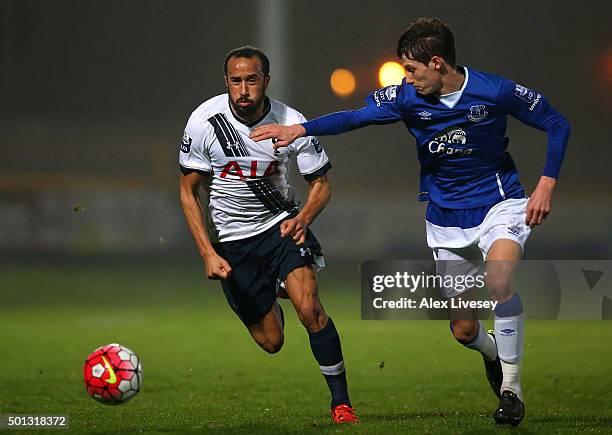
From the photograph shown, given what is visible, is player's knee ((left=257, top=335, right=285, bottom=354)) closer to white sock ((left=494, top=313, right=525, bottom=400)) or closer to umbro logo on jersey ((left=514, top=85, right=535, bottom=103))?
white sock ((left=494, top=313, right=525, bottom=400))

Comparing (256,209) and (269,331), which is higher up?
(256,209)

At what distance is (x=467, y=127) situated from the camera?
20.8ft

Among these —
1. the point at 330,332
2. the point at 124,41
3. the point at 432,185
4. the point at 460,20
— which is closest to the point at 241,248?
the point at 330,332

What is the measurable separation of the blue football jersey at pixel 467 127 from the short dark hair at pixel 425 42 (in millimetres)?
240

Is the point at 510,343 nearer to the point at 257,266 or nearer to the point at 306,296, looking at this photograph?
the point at 306,296

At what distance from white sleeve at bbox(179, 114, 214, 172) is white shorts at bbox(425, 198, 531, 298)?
1450 millimetres

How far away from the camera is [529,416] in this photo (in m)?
7.00

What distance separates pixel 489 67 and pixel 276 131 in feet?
22.6

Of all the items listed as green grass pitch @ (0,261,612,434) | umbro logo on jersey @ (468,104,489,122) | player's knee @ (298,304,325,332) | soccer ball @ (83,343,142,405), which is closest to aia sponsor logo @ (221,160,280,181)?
player's knee @ (298,304,325,332)

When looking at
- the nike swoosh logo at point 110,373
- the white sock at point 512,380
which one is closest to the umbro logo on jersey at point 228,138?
the nike swoosh logo at point 110,373

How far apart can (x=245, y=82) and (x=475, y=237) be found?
65.2 inches

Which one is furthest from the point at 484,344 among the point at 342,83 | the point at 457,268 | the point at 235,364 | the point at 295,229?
the point at 342,83

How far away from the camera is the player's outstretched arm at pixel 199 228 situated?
652 centimetres

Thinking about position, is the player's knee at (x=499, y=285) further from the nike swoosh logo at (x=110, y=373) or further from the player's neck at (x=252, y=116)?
the nike swoosh logo at (x=110, y=373)
